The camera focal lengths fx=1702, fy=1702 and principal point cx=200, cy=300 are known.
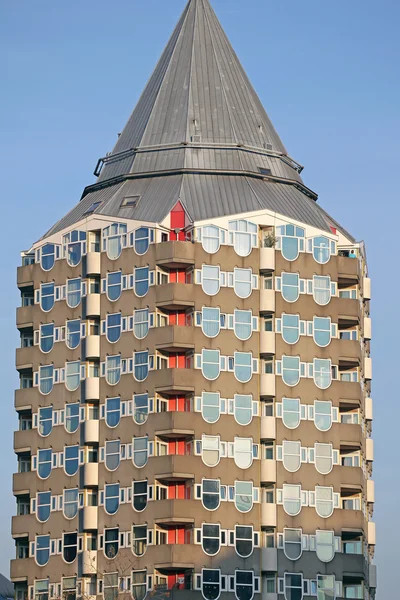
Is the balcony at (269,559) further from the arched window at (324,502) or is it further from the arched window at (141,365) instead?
the arched window at (141,365)

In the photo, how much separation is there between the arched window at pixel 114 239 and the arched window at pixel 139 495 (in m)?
20.5

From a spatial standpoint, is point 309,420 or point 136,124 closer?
point 309,420

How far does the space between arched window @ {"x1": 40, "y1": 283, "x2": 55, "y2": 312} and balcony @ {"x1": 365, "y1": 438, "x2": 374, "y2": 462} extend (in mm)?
31935

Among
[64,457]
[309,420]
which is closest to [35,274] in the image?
[64,457]

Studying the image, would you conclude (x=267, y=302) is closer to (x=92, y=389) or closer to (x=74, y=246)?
(x=92, y=389)

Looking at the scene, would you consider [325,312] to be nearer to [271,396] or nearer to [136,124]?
[271,396]

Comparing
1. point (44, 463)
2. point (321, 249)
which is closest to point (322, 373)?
point (321, 249)

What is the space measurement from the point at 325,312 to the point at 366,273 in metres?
14.7

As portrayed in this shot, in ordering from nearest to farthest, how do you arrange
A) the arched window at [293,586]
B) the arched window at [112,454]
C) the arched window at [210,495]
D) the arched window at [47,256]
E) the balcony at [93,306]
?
1. the arched window at [210,495]
2. the arched window at [293,586]
3. the arched window at [112,454]
4. the balcony at [93,306]
5. the arched window at [47,256]

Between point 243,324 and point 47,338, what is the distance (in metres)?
18.4

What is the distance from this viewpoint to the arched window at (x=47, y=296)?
153m

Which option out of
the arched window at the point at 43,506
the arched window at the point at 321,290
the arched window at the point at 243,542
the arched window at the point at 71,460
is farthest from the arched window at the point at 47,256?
the arched window at the point at 243,542

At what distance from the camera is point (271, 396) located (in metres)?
145

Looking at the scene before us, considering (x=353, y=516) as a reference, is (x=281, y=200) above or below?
above
